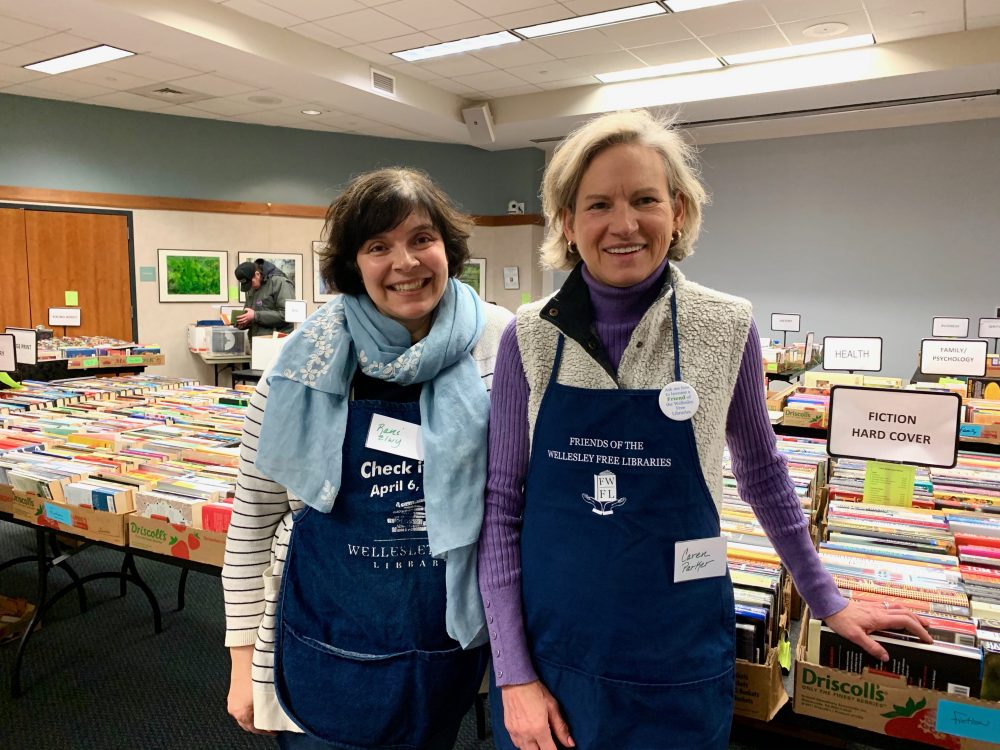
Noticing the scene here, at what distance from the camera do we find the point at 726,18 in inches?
237

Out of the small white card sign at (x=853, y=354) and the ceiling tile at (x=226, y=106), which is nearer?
the small white card sign at (x=853, y=354)

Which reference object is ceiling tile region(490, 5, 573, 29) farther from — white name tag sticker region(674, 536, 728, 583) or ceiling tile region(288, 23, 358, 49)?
white name tag sticker region(674, 536, 728, 583)

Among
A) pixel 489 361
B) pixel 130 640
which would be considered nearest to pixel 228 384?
pixel 130 640

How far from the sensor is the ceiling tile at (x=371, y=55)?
6.84 metres

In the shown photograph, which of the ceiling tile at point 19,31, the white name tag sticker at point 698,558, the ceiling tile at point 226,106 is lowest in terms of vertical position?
the white name tag sticker at point 698,558

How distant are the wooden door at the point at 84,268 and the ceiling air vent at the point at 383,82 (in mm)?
3334

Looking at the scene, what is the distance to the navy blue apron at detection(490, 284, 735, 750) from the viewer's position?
106 cm

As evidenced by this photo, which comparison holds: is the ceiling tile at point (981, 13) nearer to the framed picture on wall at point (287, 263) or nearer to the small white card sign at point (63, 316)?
the framed picture on wall at point (287, 263)

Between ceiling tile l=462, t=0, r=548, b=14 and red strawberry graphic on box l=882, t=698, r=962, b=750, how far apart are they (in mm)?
5594

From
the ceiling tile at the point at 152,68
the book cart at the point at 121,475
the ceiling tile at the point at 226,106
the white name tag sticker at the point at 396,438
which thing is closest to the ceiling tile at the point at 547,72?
the ceiling tile at the point at 226,106

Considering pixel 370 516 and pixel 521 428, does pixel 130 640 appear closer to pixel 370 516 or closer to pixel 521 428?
pixel 370 516

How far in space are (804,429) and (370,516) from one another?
114 inches

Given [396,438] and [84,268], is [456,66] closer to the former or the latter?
[84,268]

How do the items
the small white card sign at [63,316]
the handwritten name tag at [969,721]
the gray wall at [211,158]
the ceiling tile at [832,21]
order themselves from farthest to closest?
the gray wall at [211,158], the small white card sign at [63,316], the ceiling tile at [832,21], the handwritten name tag at [969,721]
